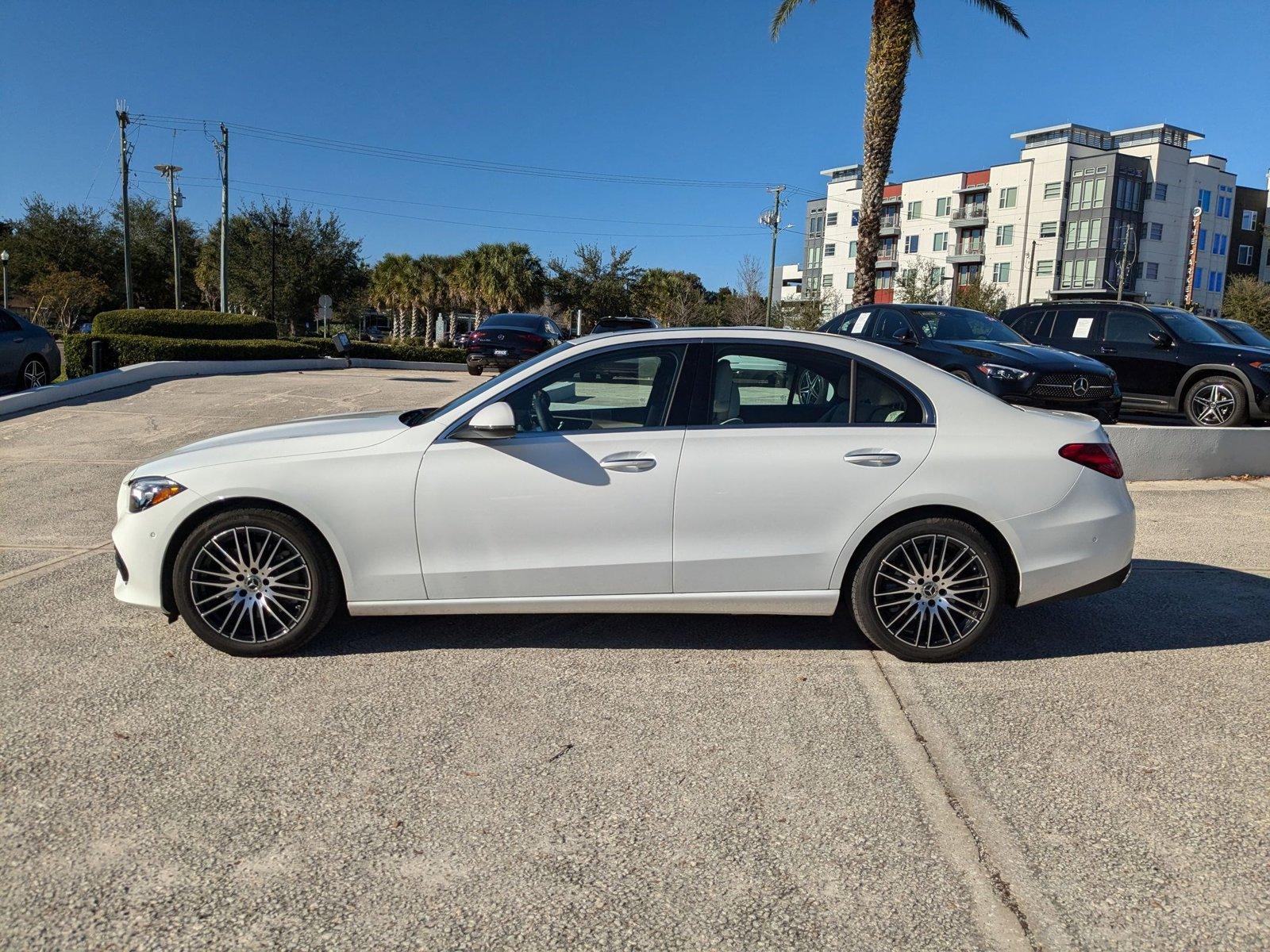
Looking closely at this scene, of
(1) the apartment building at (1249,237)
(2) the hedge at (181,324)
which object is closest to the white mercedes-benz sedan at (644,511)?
(2) the hedge at (181,324)

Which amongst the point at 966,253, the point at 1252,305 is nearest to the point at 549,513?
the point at 1252,305

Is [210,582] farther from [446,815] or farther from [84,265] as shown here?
[84,265]

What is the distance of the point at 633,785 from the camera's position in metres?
3.39

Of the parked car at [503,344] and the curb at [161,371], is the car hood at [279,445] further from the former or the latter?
the parked car at [503,344]

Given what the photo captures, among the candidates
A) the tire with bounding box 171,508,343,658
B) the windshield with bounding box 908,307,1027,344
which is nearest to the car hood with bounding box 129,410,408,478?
the tire with bounding box 171,508,343,658

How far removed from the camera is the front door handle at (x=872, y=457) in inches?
175

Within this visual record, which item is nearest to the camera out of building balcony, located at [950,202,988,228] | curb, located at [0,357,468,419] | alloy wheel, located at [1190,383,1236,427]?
alloy wheel, located at [1190,383,1236,427]

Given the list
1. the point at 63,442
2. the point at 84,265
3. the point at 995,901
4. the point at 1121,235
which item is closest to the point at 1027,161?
the point at 1121,235

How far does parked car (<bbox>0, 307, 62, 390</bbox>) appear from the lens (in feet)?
48.5

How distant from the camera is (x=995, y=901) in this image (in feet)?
8.93

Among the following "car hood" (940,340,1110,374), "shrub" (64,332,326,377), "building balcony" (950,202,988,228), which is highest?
"building balcony" (950,202,988,228)

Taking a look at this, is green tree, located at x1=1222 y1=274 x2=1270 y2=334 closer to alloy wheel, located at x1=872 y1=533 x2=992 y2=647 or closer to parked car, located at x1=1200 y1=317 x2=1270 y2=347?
parked car, located at x1=1200 y1=317 x2=1270 y2=347

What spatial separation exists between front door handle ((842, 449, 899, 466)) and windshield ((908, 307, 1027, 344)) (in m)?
7.37

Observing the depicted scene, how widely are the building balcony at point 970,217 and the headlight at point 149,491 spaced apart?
79.6 metres
